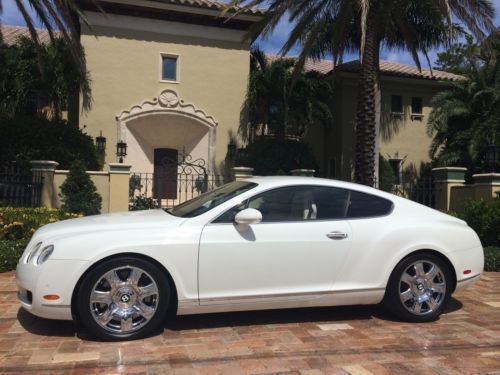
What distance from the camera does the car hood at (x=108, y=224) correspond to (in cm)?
438

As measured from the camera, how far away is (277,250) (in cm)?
456

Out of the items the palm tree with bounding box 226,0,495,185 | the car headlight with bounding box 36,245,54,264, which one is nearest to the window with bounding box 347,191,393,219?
the car headlight with bounding box 36,245,54,264

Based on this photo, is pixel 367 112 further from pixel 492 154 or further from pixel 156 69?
pixel 156 69

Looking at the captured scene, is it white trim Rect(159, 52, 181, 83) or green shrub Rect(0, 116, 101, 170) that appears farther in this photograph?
white trim Rect(159, 52, 181, 83)

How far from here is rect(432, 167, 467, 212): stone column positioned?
1312 cm

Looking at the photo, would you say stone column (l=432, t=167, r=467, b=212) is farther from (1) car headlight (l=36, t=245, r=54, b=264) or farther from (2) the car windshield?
(1) car headlight (l=36, t=245, r=54, b=264)

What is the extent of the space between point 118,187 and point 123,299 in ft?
29.0

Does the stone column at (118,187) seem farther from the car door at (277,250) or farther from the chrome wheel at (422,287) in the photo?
the chrome wheel at (422,287)

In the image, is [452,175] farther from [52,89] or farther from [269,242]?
[52,89]

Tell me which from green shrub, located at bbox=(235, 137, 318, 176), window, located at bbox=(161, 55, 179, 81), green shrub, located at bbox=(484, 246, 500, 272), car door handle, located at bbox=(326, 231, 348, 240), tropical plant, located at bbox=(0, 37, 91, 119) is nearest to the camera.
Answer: car door handle, located at bbox=(326, 231, 348, 240)

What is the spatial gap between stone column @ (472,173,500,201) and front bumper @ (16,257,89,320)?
10.4 metres

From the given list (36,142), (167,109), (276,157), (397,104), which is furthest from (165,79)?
(397,104)

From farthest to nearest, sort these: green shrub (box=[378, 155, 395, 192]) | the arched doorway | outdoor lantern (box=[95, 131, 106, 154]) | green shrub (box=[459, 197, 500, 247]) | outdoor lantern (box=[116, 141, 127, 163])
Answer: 1. green shrub (box=[378, 155, 395, 192])
2. the arched doorway
3. outdoor lantern (box=[116, 141, 127, 163])
4. outdoor lantern (box=[95, 131, 106, 154])
5. green shrub (box=[459, 197, 500, 247])

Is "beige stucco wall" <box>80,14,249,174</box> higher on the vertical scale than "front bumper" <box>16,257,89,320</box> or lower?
higher
